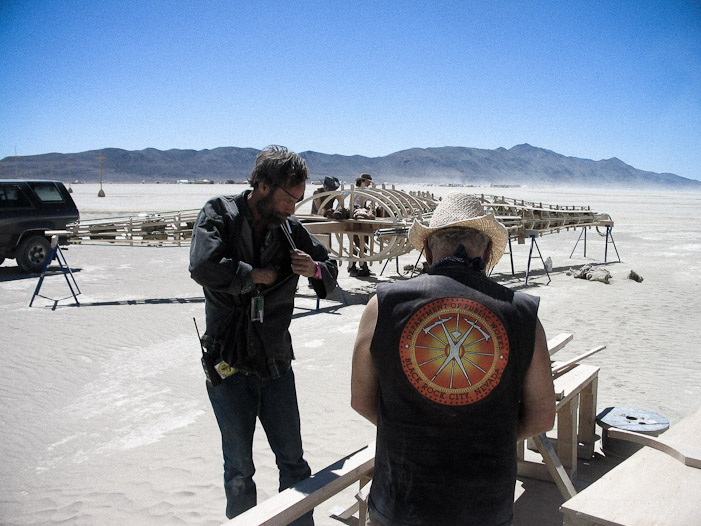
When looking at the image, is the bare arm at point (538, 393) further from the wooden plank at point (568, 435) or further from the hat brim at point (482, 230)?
the wooden plank at point (568, 435)

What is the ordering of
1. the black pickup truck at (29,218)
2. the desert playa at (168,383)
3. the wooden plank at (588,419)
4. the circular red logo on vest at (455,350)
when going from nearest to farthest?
the circular red logo on vest at (455,350) < the desert playa at (168,383) < the wooden plank at (588,419) < the black pickup truck at (29,218)

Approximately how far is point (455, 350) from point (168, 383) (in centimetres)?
511

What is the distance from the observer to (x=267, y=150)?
262cm

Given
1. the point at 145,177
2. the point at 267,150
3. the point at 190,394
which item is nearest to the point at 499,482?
the point at 267,150

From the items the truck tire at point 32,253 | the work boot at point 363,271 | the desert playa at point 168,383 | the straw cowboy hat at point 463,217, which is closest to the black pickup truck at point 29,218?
the truck tire at point 32,253

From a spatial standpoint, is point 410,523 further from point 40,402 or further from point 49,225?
point 49,225

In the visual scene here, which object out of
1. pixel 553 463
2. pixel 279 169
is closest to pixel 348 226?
pixel 553 463

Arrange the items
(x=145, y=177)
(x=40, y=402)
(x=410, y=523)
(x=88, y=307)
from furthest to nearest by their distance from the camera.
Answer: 1. (x=145, y=177)
2. (x=88, y=307)
3. (x=40, y=402)
4. (x=410, y=523)

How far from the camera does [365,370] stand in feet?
6.27

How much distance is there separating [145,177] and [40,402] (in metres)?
209

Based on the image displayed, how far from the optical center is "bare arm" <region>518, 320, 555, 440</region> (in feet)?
5.83

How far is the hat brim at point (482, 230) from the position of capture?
191 cm

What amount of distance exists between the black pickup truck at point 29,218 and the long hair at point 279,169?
12.3 meters

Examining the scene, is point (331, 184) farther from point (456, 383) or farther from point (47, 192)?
point (456, 383)
